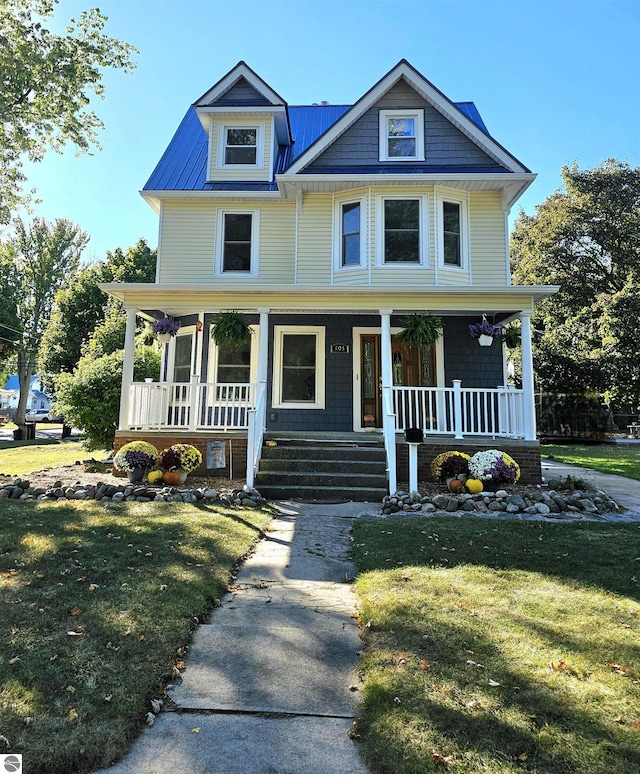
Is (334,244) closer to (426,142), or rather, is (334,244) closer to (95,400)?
(426,142)

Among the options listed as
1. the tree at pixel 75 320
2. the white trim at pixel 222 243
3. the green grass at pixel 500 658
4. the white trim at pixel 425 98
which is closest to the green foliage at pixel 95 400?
the white trim at pixel 222 243

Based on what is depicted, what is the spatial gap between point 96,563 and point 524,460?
24.9 ft

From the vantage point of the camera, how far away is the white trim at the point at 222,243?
1196cm

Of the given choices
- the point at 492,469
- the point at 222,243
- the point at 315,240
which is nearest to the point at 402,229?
the point at 315,240

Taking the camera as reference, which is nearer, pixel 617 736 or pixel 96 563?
pixel 617 736

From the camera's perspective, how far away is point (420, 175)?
10898 millimetres

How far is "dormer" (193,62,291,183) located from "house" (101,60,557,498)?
0.04 metres

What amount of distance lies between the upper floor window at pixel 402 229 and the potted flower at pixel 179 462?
608 cm

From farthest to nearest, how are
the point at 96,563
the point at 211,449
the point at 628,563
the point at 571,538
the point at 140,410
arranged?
the point at 140,410
the point at 211,449
the point at 571,538
the point at 628,563
the point at 96,563

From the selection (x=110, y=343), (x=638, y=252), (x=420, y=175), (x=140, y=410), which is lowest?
(x=140, y=410)

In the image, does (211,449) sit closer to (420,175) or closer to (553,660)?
(553,660)

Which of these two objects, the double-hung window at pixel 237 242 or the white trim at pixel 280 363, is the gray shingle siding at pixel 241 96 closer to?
the double-hung window at pixel 237 242

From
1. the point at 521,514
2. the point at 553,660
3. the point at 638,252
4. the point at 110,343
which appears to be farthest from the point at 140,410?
the point at 638,252

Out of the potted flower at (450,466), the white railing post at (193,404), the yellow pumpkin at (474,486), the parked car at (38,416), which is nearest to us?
the yellow pumpkin at (474,486)
